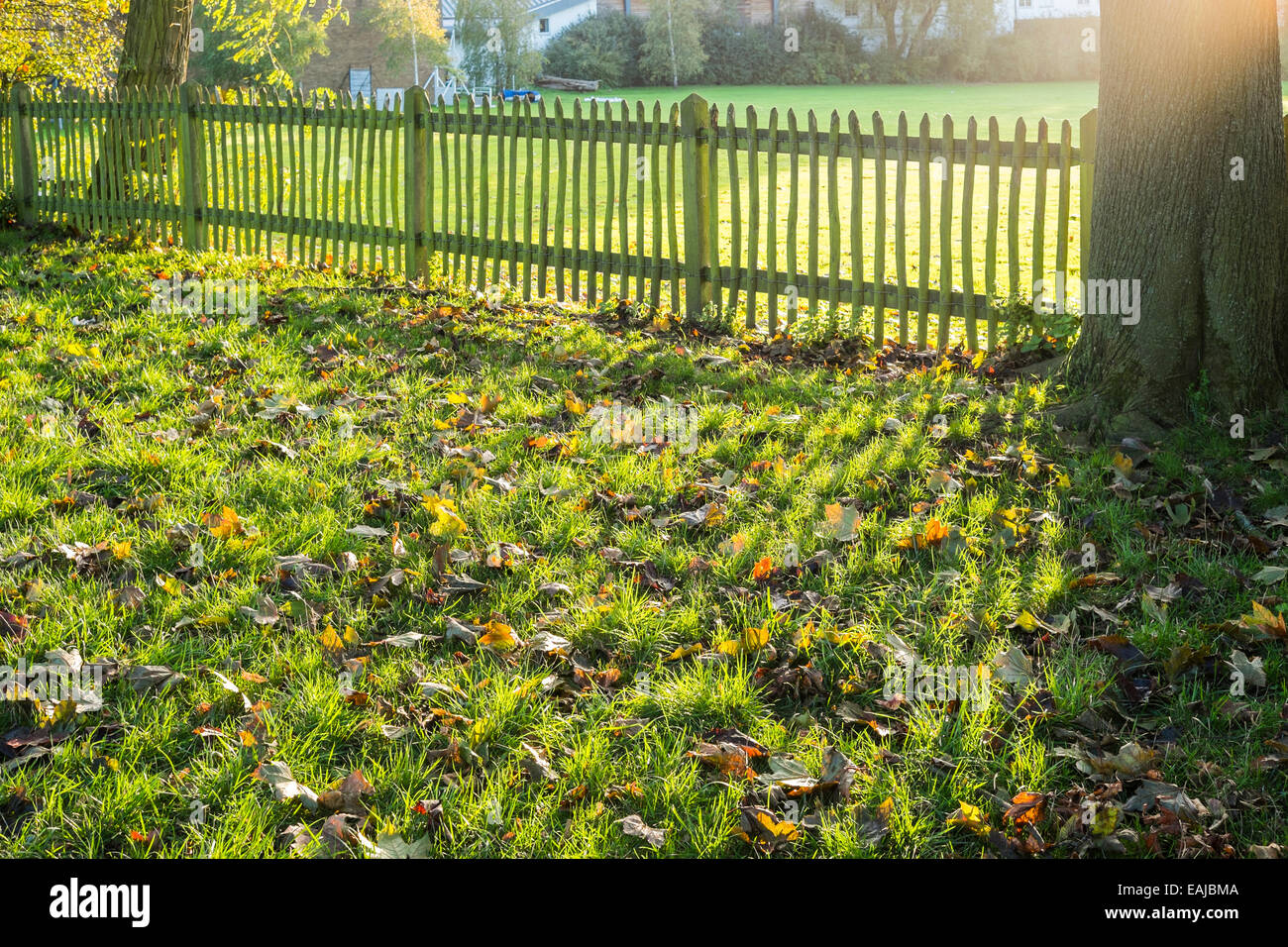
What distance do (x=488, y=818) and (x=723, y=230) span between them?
13423mm

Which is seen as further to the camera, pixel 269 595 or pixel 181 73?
pixel 181 73

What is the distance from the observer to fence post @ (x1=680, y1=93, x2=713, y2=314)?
8.76 metres

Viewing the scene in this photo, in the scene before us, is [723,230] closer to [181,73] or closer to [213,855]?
[181,73]

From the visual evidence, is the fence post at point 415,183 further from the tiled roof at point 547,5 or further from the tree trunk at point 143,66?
the tiled roof at point 547,5

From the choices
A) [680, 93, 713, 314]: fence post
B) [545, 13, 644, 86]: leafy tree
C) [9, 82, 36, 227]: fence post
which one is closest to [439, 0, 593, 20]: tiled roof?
[545, 13, 644, 86]: leafy tree

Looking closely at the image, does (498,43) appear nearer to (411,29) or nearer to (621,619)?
(411,29)

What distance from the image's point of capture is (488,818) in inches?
113

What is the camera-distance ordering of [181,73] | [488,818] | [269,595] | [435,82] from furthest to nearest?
1. [435,82]
2. [181,73]
3. [269,595]
4. [488,818]

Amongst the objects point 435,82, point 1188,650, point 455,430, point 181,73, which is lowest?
point 1188,650

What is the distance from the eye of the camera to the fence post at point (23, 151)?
1345 cm

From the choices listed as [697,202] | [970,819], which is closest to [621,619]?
[970,819]

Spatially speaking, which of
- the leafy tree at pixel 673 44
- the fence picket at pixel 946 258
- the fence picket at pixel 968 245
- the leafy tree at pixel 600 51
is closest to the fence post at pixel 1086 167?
the fence picket at pixel 968 245

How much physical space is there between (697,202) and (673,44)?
45498 millimetres
